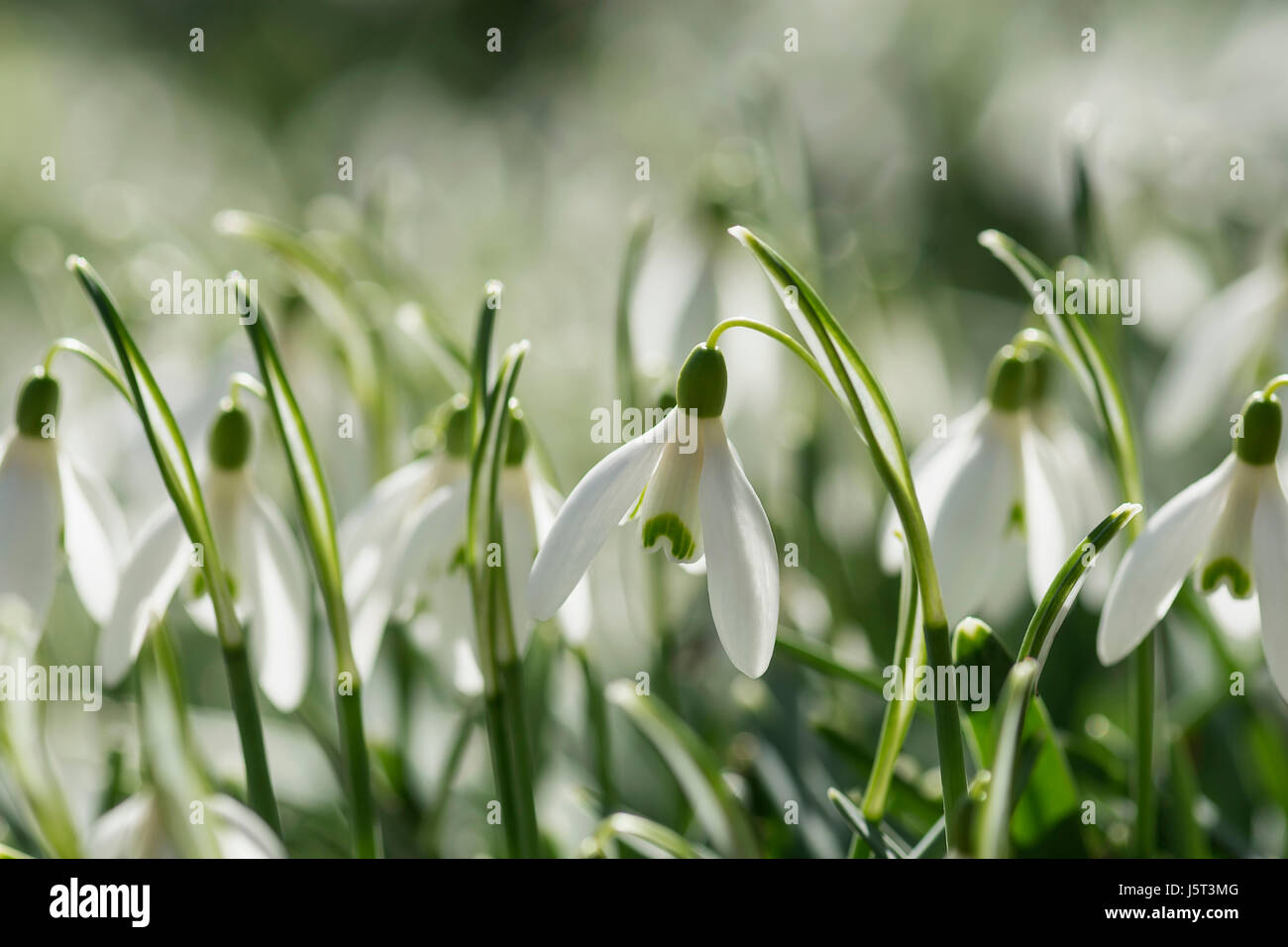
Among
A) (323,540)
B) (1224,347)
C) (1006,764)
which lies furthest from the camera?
→ (1224,347)

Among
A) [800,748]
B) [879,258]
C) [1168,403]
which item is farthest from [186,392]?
[879,258]

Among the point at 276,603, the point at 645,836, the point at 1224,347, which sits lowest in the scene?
the point at 645,836

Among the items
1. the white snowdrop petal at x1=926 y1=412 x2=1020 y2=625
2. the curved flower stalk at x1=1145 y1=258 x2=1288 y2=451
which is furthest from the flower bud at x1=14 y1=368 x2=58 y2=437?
the curved flower stalk at x1=1145 y1=258 x2=1288 y2=451

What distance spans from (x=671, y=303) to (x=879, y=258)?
440 millimetres

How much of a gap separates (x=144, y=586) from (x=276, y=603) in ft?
0.22

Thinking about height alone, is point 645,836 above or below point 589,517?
below

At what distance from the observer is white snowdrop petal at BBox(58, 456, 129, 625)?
46 cm

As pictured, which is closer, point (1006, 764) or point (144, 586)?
point (1006, 764)

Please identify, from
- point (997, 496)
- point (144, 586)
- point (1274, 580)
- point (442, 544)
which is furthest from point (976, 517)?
point (144, 586)

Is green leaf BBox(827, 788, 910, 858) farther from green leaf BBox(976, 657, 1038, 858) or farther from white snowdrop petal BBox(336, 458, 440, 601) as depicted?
white snowdrop petal BBox(336, 458, 440, 601)

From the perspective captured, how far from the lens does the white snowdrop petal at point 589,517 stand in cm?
37

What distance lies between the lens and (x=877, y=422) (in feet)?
1.19

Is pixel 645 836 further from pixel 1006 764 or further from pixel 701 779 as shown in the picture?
pixel 1006 764
